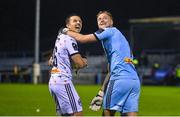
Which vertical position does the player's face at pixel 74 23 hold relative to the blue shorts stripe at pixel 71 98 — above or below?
above

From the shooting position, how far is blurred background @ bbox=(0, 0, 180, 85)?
4712cm

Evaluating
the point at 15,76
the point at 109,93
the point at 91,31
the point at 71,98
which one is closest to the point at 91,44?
the point at 91,31

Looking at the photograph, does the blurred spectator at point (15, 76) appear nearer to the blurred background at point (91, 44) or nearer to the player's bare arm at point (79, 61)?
the blurred background at point (91, 44)

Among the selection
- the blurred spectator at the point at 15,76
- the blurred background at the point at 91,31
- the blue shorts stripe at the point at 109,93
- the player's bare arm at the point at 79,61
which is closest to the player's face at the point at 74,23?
the player's bare arm at the point at 79,61

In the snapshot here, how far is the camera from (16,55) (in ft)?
200

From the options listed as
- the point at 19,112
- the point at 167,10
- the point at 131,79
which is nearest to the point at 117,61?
the point at 131,79

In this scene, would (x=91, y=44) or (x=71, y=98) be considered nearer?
(x=71, y=98)

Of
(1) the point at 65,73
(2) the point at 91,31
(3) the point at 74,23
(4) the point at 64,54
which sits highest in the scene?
(2) the point at 91,31

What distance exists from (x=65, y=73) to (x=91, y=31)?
56.0 metres

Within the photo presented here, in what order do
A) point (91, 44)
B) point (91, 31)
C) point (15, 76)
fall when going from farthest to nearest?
point (91, 31) < point (91, 44) < point (15, 76)

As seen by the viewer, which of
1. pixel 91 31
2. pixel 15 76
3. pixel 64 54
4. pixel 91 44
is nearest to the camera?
pixel 64 54

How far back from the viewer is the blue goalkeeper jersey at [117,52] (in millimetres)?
8844

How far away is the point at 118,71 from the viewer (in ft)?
29.2

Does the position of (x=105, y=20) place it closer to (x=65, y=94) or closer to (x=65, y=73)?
(x=65, y=73)
